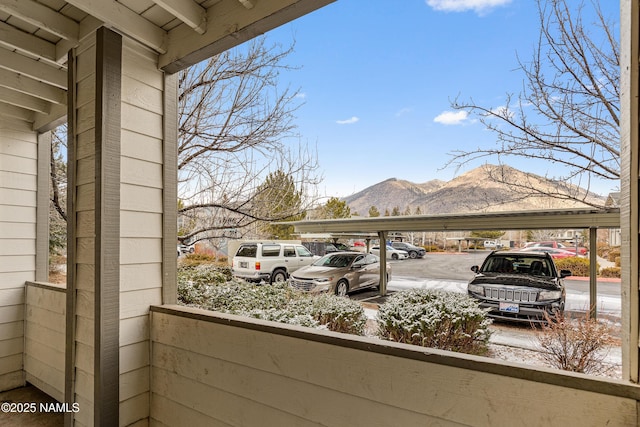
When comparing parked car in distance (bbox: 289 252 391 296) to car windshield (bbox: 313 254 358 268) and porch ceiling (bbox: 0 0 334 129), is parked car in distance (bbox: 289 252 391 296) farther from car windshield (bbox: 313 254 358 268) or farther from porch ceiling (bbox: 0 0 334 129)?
porch ceiling (bbox: 0 0 334 129)

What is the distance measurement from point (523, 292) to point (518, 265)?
1.08 metres

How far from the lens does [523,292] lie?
4.39 meters

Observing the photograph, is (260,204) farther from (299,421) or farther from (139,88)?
(299,421)

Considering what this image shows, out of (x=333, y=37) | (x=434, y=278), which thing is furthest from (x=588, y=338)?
(x=333, y=37)

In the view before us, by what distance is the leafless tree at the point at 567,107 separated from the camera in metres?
3.38

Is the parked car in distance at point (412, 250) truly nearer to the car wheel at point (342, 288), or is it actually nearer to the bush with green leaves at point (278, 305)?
the car wheel at point (342, 288)

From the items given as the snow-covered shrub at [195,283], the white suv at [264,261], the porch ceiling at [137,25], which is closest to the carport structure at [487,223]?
the white suv at [264,261]

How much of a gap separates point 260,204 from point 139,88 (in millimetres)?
3286

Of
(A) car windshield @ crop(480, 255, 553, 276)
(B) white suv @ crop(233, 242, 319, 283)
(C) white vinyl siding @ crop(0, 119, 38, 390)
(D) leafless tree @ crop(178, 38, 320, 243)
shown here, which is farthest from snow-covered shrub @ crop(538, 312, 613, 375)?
(B) white suv @ crop(233, 242, 319, 283)

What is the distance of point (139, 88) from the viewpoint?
6.16 feet

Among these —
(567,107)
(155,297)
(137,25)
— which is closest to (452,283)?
(567,107)

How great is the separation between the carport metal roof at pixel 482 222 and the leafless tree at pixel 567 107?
73 centimetres

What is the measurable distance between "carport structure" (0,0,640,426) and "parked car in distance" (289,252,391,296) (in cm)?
450

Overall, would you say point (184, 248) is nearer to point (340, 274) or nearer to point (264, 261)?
point (264, 261)
